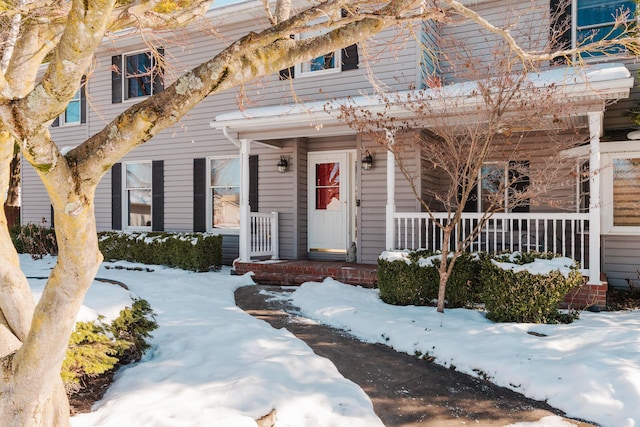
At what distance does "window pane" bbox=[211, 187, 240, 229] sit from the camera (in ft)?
34.4

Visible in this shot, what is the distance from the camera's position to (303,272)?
8.16m

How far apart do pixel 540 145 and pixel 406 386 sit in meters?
5.95

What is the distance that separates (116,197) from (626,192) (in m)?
10.9

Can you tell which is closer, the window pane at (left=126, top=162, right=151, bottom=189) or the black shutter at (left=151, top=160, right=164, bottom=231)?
the black shutter at (left=151, top=160, right=164, bottom=231)

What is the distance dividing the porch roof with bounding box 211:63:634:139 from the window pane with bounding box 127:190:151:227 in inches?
154

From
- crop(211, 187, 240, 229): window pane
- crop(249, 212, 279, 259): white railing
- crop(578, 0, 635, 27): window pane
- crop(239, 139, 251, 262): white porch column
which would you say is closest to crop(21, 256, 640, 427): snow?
crop(239, 139, 251, 262): white porch column

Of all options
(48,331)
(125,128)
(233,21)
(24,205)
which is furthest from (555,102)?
(24,205)

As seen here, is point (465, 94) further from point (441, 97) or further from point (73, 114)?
point (73, 114)

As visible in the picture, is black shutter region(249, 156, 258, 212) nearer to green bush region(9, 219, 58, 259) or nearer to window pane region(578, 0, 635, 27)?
green bush region(9, 219, 58, 259)

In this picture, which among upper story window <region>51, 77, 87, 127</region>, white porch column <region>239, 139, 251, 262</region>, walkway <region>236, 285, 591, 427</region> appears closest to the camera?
walkway <region>236, 285, 591, 427</region>

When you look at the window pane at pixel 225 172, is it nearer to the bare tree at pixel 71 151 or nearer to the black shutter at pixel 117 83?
the black shutter at pixel 117 83

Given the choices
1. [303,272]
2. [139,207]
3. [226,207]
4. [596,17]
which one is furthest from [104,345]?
[596,17]

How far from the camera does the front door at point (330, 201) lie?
9.57m

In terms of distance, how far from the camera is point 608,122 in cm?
769
